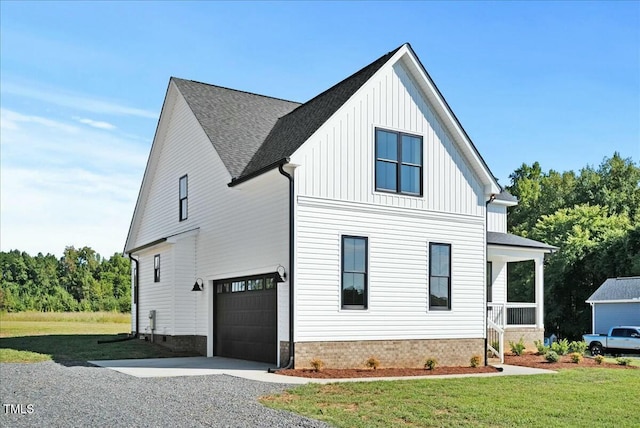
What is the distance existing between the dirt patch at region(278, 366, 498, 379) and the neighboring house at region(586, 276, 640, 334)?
19159 mm

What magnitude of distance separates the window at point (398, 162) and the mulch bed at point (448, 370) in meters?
4.87

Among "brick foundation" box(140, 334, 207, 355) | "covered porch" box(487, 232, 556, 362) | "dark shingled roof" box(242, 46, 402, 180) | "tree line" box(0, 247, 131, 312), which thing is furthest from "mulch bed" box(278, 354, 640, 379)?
"tree line" box(0, 247, 131, 312)

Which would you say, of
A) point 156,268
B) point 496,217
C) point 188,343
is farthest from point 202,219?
point 496,217

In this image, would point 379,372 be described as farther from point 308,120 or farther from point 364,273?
point 308,120

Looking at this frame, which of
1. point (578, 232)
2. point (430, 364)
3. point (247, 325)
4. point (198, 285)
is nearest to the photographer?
point (430, 364)

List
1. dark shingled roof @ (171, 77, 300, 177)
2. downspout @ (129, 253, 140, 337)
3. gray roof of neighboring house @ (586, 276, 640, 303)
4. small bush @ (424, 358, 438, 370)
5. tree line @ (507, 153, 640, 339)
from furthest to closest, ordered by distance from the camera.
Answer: tree line @ (507, 153, 640, 339) < gray roof of neighboring house @ (586, 276, 640, 303) < downspout @ (129, 253, 140, 337) < dark shingled roof @ (171, 77, 300, 177) < small bush @ (424, 358, 438, 370)

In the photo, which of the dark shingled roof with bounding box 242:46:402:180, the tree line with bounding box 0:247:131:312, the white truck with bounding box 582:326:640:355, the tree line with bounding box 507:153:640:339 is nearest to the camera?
the dark shingled roof with bounding box 242:46:402:180

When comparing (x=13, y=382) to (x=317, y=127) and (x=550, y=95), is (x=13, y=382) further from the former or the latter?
(x=550, y=95)

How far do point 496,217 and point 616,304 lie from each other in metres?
10.2

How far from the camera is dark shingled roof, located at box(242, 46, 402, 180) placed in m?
18.6

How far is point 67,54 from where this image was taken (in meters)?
18.0

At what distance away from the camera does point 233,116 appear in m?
23.7

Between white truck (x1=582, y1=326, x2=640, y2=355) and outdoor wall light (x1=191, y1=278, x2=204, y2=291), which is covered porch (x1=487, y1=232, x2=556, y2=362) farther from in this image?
outdoor wall light (x1=191, y1=278, x2=204, y2=291)

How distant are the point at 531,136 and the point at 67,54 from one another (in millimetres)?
39367
